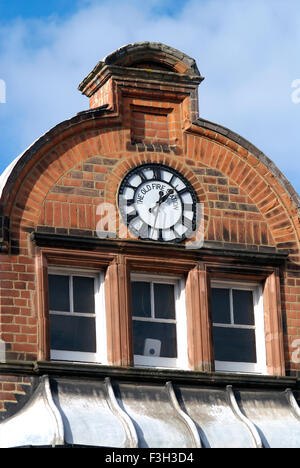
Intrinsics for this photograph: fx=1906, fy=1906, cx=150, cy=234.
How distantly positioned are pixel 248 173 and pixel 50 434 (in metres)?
6.52

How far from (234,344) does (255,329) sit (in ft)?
1.50

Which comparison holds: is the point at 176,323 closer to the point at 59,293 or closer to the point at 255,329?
the point at 255,329

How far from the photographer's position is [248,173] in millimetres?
31859

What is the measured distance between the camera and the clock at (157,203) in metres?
30.6

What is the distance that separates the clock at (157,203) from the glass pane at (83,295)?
1.11 m

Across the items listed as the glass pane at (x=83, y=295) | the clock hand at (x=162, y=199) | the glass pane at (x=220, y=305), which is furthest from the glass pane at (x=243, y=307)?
the glass pane at (x=83, y=295)

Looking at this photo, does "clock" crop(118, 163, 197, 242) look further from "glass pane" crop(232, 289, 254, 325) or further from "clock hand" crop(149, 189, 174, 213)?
"glass pane" crop(232, 289, 254, 325)

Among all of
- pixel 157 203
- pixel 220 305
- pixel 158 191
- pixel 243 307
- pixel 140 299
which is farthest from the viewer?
pixel 243 307

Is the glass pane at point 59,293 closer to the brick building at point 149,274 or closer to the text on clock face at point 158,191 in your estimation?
the brick building at point 149,274

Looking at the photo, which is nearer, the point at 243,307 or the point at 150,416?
the point at 150,416

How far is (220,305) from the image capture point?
102 feet

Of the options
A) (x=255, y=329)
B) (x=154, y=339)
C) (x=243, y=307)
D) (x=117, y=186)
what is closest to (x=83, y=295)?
(x=154, y=339)
